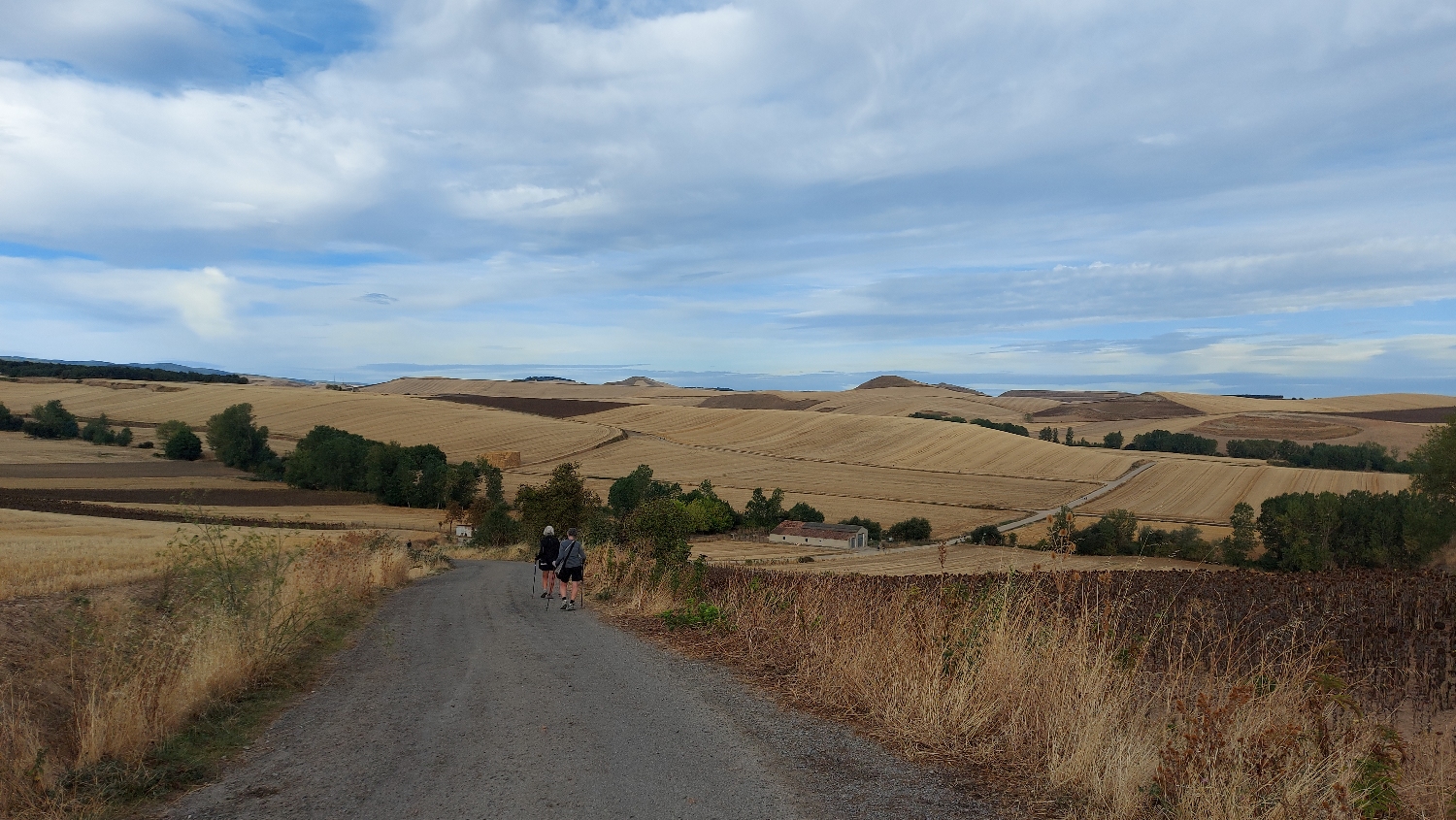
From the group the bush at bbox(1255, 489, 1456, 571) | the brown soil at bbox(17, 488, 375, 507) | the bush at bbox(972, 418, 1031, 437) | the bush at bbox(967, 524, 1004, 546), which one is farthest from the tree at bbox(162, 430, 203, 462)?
the bush at bbox(1255, 489, 1456, 571)

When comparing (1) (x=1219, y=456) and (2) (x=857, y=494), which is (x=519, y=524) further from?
(1) (x=1219, y=456)

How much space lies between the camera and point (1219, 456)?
10162 centimetres

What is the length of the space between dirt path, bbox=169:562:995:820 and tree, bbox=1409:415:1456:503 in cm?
5851

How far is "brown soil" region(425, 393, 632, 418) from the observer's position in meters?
121

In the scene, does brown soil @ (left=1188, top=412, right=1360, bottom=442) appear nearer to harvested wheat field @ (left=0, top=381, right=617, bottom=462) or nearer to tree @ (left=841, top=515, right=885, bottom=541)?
tree @ (left=841, top=515, right=885, bottom=541)

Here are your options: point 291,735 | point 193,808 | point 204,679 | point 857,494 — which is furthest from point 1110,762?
point 857,494

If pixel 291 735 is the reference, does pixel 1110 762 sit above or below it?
above

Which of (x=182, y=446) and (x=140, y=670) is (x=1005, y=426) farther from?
(x=140, y=670)

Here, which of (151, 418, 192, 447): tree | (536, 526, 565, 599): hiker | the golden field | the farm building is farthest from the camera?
(151, 418, 192, 447): tree

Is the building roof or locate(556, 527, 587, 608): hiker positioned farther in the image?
the building roof

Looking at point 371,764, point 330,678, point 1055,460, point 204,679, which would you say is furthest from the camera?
point 1055,460

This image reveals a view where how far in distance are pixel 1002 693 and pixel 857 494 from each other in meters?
70.4

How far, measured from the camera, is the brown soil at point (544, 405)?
→ 121 meters

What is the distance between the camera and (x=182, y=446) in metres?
86.9
